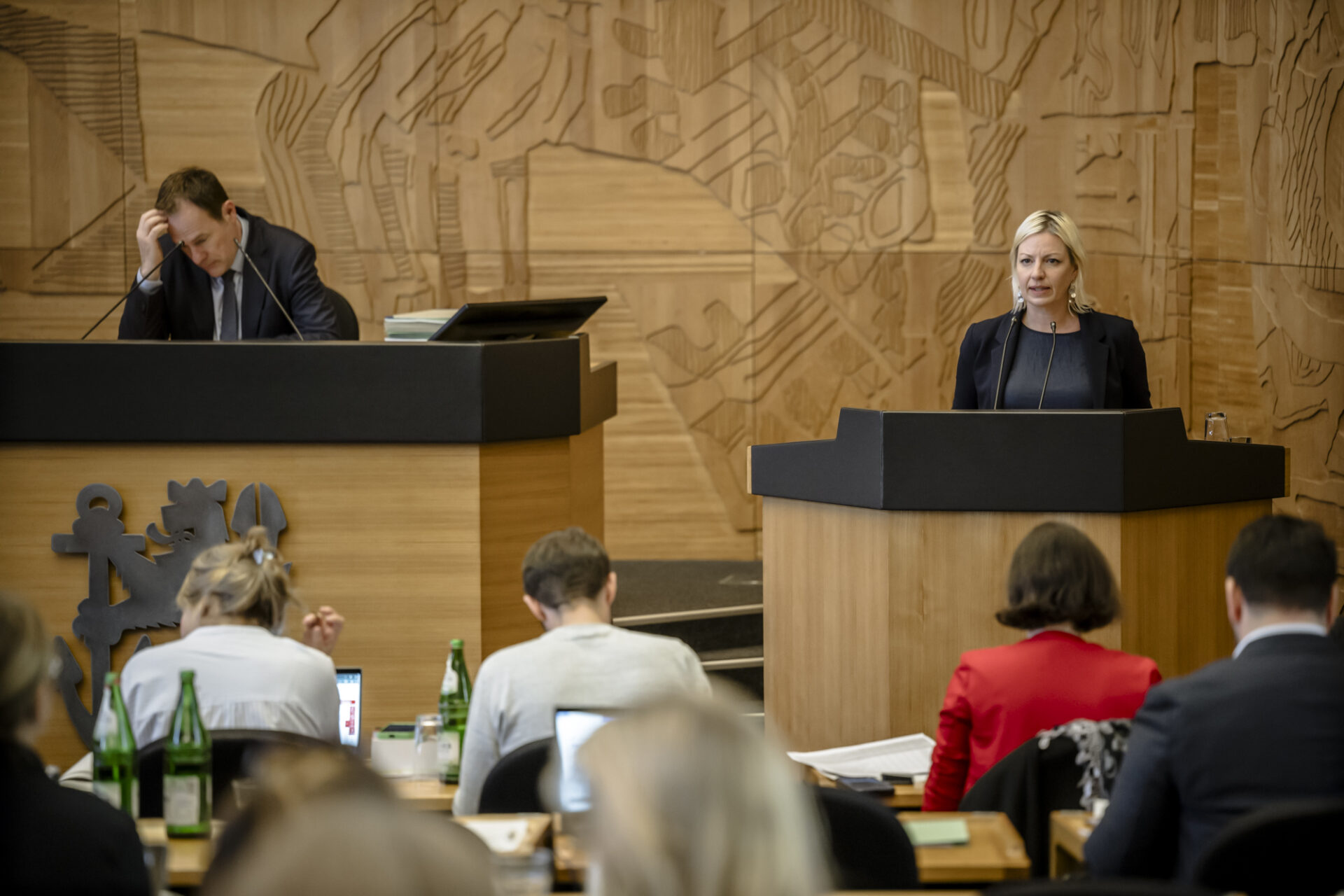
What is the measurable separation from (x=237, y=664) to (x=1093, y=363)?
2461 mm

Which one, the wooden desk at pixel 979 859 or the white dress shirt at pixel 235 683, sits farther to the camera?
the white dress shirt at pixel 235 683

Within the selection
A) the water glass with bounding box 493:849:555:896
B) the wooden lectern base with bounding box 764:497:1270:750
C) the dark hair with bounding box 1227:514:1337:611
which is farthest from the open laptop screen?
→ the wooden lectern base with bounding box 764:497:1270:750

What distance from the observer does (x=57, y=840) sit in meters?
1.72

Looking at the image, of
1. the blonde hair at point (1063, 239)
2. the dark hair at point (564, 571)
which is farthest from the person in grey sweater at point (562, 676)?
the blonde hair at point (1063, 239)

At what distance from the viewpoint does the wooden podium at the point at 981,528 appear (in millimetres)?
3574

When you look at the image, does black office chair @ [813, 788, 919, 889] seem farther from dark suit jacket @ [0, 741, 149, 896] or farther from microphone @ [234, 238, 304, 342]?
microphone @ [234, 238, 304, 342]

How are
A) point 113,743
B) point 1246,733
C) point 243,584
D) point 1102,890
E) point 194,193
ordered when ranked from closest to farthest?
point 1102,890, point 1246,733, point 113,743, point 243,584, point 194,193

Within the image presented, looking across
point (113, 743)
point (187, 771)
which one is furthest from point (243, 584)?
point (187, 771)

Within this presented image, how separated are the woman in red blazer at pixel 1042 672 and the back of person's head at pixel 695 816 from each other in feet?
5.27

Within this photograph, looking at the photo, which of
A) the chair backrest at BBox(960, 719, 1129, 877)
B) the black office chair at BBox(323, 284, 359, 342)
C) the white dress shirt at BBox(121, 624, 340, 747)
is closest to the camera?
the chair backrest at BBox(960, 719, 1129, 877)

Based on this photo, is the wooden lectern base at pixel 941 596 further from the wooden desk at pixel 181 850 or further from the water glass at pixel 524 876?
the water glass at pixel 524 876

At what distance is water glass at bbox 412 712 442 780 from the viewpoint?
10.2ft

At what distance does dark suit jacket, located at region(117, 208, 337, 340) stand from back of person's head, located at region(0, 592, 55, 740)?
9.26 feet

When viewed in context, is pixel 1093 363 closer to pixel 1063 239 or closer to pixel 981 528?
pixel 1063 239
